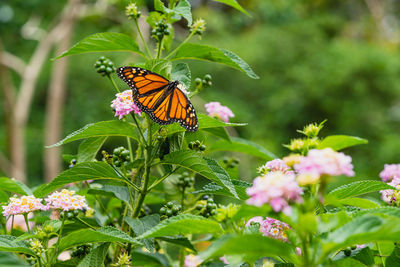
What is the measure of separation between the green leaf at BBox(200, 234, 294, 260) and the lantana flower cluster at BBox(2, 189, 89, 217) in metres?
0.33

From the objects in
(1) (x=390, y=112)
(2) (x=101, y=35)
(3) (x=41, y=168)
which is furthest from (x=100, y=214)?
(1) (x=390, y=112)

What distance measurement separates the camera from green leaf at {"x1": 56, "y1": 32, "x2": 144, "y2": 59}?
0.97 metres

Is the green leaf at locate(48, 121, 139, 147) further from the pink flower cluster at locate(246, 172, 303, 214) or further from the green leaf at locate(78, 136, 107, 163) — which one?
the pink flower cluster at locate(246, 172, 303, 214)

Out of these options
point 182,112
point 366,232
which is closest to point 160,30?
Result: point 182,112

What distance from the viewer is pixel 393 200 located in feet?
2.93

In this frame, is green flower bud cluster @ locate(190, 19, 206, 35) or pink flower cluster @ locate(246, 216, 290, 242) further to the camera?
green flower bud cluster @ locate(190, 19, 206, 35)

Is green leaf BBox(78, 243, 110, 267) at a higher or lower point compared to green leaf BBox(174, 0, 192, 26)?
lower

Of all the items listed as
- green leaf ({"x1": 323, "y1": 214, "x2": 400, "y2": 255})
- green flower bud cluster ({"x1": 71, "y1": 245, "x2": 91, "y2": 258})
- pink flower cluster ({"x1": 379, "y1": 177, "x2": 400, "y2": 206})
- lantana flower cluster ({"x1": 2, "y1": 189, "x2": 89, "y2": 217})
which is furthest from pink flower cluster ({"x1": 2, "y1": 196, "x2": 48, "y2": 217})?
pink flower cluster ({"x1": 379, "y1": 177, "x2": 400, "y2": 206})

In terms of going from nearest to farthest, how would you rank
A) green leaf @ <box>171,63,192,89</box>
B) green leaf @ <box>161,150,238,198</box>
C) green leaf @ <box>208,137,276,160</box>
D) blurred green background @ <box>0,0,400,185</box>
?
green leaf @ <box>161,150,238,198</box> < green leaf @ <box>171,63,192,89</box> < green leaf @ <box>208,137,276,160</box> < blurred green background @ <box>0,0,400,185</box>

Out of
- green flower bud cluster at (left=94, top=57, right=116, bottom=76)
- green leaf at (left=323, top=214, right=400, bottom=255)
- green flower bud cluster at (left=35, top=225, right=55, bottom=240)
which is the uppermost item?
green flower bud cluster at (left=94, top=57, right=116, bottom=76)

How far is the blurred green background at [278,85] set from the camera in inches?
243

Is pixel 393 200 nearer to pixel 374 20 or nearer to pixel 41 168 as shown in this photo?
pixel 41 168

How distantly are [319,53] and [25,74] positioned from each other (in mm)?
4810

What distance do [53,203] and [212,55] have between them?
1.53ft
